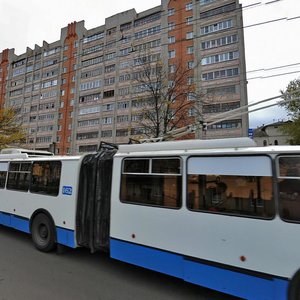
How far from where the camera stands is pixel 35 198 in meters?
7.48

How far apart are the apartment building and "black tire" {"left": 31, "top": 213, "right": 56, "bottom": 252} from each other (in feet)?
90.2

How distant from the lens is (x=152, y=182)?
5.21m

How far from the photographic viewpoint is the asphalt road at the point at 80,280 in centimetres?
459

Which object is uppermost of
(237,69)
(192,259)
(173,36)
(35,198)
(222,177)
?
(173,36)

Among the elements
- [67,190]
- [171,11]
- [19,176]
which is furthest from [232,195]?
[171,11]

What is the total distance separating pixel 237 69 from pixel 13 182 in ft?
128

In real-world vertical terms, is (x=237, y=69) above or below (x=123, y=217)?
above

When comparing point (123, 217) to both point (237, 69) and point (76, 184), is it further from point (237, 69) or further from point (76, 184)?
point (237, 69)

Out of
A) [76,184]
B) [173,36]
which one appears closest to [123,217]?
[76,184]

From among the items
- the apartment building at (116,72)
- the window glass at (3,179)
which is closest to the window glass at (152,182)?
the window glass at (3,179)

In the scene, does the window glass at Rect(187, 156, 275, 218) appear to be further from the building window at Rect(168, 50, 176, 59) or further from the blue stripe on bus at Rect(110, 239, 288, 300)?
the building window at Rect(168, 50, 176, 59)

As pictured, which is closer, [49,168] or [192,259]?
[192,259]

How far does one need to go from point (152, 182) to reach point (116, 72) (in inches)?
2027

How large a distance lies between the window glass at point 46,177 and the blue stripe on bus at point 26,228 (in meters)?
0.93
